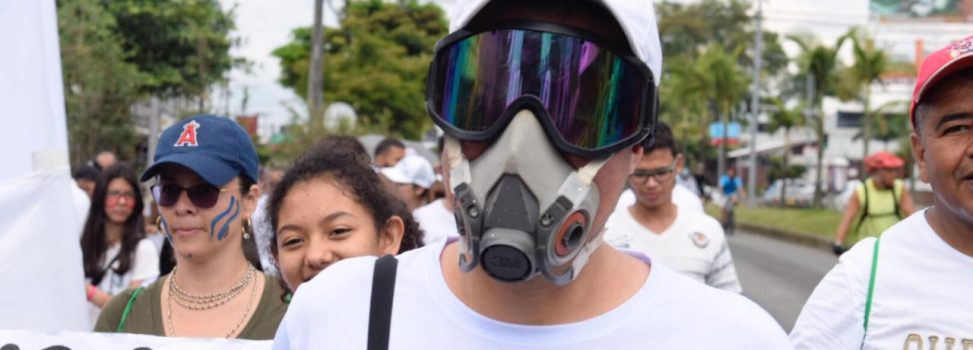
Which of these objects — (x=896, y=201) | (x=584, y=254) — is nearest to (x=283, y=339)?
(x=584, y=254)

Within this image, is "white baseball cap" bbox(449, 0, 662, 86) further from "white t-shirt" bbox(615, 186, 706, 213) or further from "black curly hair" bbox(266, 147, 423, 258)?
"white t-shirt" bbox(615, 186, 706, 213)

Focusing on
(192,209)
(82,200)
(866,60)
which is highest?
(192,209)

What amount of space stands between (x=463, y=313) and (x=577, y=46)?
40 centimetres

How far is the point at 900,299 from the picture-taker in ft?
8.45

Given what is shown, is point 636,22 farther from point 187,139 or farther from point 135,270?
point 135,270

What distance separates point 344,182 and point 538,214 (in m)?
1.78

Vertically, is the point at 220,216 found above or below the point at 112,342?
above

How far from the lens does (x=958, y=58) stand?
2.44m

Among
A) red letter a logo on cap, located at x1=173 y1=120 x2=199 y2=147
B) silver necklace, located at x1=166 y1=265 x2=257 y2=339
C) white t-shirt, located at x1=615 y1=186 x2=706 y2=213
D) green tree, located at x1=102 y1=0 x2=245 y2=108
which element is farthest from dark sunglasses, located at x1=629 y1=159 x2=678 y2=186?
green tree, located at x1=102 y1=0 x2=245 y2=108

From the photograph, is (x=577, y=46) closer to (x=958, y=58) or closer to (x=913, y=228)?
(x=958, y=58)

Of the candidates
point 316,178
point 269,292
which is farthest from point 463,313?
point 269,292

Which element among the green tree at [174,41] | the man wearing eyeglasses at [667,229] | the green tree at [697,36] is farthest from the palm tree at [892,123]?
the man wearing eyeglasses at [667,229]

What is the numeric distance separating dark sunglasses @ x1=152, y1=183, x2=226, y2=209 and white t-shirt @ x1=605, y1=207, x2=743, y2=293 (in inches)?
98.6

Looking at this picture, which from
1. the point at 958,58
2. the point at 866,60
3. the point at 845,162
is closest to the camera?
the point at 958,58
